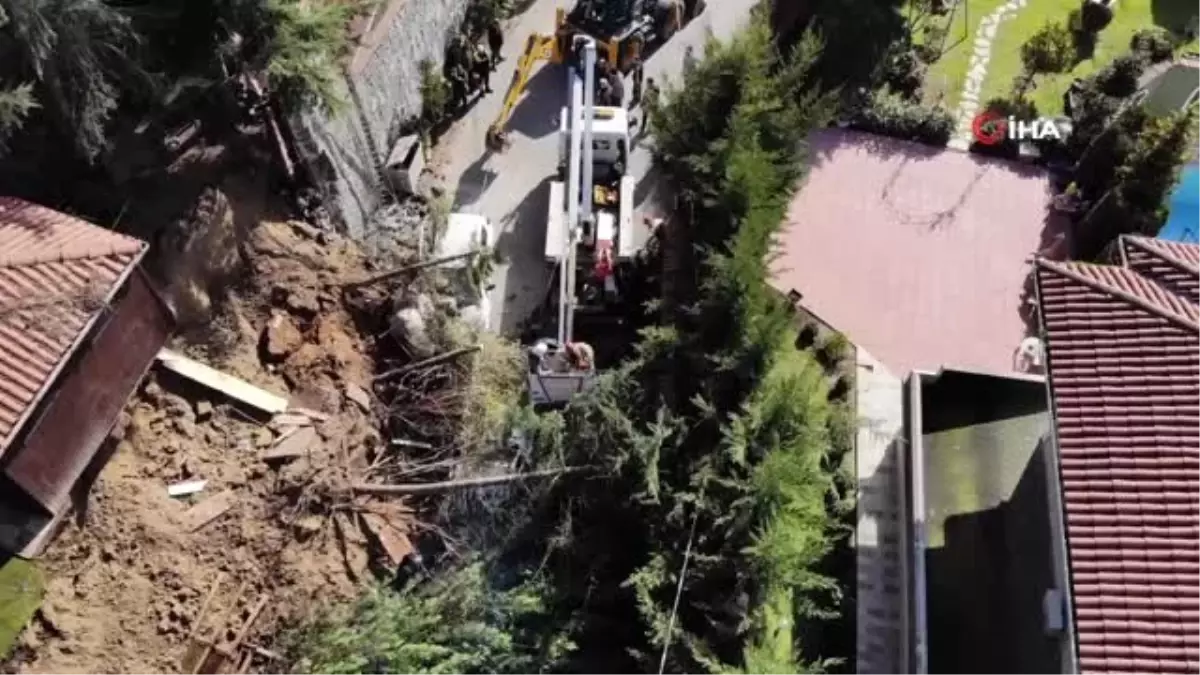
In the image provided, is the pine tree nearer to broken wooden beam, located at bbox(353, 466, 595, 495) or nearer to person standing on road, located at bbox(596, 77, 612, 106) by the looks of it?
broken wooden beam, located at bbox(353, 466, 595, 495)

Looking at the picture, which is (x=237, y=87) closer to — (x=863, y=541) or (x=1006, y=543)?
(x=863, y=541)

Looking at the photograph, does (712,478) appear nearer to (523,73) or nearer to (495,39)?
(523,73)

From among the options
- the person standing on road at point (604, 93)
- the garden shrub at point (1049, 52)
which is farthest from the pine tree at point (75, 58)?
the garden shrub at point (1049, 52)

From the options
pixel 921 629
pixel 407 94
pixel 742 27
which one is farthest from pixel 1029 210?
pixel 407 94

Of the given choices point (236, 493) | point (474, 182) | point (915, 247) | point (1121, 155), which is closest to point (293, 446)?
point (236, 493)

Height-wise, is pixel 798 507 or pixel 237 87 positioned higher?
pixel 237 87

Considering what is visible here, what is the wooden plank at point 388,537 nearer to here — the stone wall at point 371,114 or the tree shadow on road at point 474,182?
the stone wall at point 371,114
